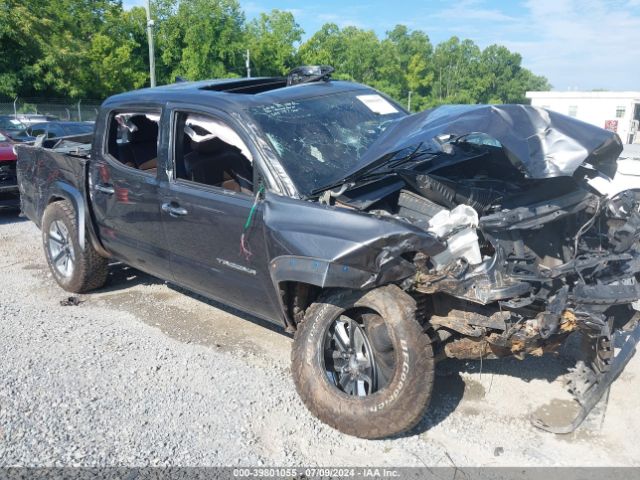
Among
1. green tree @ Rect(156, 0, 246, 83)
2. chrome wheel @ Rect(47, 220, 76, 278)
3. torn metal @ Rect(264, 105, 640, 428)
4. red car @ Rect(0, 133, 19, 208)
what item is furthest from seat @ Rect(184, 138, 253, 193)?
green tree @ Rect(156, 0, 246, 83)

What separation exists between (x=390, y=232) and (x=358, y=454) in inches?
48.2

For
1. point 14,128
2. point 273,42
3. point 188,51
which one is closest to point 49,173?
point 14,128

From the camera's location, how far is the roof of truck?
416 centimetres

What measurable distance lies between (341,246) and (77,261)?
335 cm

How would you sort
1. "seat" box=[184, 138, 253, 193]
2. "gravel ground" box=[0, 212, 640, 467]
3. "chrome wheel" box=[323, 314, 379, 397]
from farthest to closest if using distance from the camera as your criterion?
"seat" box=[184, 138, 253, 193], "chrome wheel" box=[323, 314, 379, 397], "gravel ground" box=[0, 212, 640, 467]

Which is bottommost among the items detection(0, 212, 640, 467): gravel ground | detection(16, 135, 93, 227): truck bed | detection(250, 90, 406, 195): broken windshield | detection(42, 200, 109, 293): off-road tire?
detection(0, 212, 640, 467): gravel ground

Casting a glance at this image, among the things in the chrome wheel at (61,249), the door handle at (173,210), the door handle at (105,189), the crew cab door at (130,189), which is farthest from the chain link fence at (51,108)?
the door handle at (173,210)

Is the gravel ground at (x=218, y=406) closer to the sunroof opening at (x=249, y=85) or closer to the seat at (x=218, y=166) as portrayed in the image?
the seat at (x=218, y=166)

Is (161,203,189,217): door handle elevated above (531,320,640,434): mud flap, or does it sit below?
above

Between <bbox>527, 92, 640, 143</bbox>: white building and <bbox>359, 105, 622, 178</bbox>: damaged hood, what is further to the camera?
<bbox>527, 92, 640, 143</bbox>: white building

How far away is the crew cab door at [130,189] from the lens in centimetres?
446

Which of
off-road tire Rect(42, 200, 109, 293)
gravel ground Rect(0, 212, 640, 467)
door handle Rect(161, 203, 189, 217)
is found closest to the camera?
gravel ground Rect(0, 212, 640, 467)

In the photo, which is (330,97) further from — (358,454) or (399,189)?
(358,454)

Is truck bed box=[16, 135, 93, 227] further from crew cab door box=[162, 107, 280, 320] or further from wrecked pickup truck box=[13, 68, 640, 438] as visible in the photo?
crew cab door box=[162, 107, 280, 320]
